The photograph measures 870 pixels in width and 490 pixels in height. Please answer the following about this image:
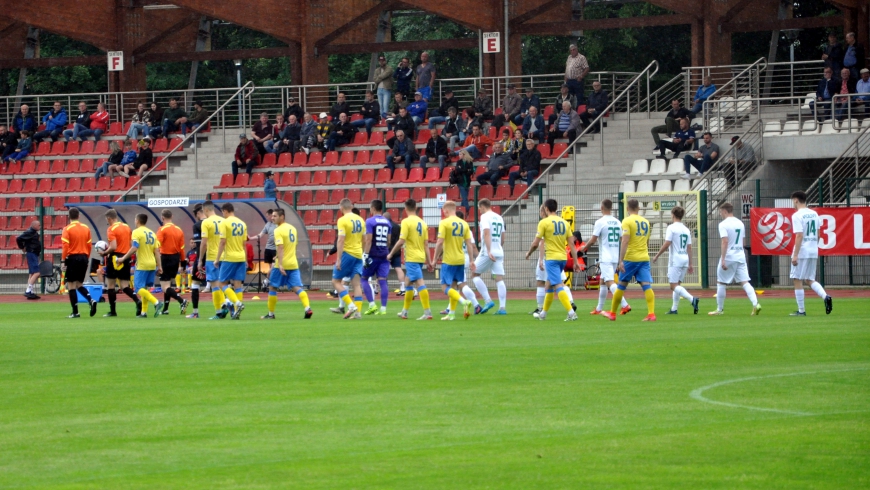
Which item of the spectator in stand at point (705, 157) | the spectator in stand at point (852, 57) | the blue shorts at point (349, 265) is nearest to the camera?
the blue shorts at point (349, 265)

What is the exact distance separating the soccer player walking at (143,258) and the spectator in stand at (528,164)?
12817 mm

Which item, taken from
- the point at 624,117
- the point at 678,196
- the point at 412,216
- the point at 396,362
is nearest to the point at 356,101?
the point at 624,117

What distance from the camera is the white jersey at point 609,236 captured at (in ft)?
68.3

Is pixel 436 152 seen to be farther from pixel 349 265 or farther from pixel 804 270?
pixel 804 270

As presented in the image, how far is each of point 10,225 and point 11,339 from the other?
73.7 ft

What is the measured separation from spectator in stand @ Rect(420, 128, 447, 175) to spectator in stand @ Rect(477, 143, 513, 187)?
54.0 inches

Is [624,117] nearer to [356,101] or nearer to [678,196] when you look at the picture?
[678,196]

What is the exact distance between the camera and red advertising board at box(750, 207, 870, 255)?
2839 cm

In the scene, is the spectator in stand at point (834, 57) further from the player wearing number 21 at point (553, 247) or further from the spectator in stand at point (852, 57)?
the player wearing number 21 at point (553, 247)

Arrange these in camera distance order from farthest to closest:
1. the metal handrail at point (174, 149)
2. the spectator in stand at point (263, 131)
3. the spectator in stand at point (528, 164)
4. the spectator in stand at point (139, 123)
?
the spectator in stand at point (139, 123), the spectator in stand at point (263, 131), the metal handrail at point (174, 149), the spectator in stand at point (528, 164)

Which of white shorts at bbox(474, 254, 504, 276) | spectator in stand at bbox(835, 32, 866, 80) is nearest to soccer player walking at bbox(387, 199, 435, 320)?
white shorts at bbox(474, 254, 504, 276)

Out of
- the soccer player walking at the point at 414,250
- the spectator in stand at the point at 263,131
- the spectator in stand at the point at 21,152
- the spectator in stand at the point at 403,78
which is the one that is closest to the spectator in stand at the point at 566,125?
the spectator in stand at the point at 403,78

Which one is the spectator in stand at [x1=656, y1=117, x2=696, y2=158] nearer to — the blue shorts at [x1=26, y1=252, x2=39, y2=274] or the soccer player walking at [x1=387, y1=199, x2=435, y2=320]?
the soccer player walking at [x1=387, y1=199, x2=435, y2=320]

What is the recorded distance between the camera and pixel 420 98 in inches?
1481
